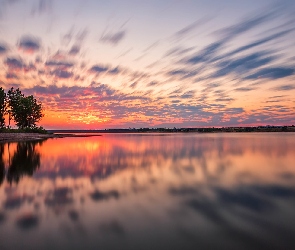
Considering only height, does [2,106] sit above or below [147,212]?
above

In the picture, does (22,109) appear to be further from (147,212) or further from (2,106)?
(147,212)

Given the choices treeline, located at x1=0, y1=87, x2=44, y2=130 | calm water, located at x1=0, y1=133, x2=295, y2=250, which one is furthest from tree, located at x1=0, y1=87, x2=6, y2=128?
calm water, located at x1=0, y1=133, x2=295, y2=250

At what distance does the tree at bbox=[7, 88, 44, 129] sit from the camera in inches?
4294

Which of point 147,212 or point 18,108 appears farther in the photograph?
point 18,108

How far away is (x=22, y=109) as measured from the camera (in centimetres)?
11256

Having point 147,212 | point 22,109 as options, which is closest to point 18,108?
point 22,109

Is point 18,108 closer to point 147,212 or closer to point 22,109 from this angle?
point 22,109

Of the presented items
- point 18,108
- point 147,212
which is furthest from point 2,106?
point 147,212

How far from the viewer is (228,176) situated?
73.9 feet

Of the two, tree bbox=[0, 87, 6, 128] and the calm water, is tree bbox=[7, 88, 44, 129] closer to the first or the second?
tree bbox=[0, 87, 6, 128]

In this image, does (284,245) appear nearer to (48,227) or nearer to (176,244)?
(176,244)

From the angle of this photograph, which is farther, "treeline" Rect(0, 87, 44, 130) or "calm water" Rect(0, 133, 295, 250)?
"treeline" Rect(0, 87, 44, 130)

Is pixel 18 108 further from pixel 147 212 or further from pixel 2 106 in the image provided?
pixel 147 212

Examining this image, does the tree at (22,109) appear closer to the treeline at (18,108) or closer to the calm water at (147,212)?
the treeline at (18,108)
